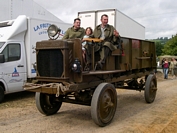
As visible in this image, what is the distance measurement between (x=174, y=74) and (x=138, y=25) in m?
6.61

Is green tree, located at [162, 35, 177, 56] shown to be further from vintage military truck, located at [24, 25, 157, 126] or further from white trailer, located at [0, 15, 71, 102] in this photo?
vintage military truck, located at [24, 25, 157, 126]

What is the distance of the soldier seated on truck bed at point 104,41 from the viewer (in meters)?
6.44

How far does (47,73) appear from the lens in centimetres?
588

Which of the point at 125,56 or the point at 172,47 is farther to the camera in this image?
the point at 172,47

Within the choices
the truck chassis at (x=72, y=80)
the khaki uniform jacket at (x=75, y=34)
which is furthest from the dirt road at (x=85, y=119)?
the khaki uniform jacket at (x=75, y=34)

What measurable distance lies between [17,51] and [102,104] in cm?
492

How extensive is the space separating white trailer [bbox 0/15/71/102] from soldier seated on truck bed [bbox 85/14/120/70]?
353cm

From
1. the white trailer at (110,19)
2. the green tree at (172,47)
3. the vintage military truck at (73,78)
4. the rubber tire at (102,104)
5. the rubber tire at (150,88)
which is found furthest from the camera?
the green tree at (172,47)

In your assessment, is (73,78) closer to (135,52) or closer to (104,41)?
(104,41)

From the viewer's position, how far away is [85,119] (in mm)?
6785

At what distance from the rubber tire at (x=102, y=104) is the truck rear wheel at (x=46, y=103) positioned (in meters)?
1.52

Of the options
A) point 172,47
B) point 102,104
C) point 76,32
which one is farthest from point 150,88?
point 172,47

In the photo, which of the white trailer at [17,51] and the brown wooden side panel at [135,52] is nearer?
the brown wooden side panel at [135,52]

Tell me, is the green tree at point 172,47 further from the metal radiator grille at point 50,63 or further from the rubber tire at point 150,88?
the metal radiator grille at point 50,63
